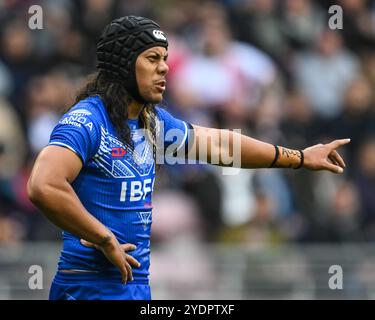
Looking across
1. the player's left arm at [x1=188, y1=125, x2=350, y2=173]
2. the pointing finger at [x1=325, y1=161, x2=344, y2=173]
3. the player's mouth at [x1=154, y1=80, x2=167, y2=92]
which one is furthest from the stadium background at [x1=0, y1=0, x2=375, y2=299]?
the player's mouth at [x1=154, y1=80, x2=167, y2=92]

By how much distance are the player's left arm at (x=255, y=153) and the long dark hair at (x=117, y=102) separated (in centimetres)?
41

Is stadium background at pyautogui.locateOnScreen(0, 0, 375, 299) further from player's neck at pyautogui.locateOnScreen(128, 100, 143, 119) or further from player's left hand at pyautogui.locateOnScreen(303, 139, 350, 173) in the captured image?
player's neck at pyautogui.locateOnScreen(128, 100, 143, 119)

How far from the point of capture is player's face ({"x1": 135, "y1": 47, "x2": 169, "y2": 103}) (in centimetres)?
685

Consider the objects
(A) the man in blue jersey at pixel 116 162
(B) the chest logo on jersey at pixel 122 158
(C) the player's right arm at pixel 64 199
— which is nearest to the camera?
(C) the player's right arm at pixel 64 199

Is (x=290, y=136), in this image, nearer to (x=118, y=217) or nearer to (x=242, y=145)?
(x=242, y=145)

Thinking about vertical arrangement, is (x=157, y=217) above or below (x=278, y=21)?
below

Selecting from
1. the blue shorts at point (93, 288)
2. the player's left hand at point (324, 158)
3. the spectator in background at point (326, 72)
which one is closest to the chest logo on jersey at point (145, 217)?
the blue shorts at point (93, 288)

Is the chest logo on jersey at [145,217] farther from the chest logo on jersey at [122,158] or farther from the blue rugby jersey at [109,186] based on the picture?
the chest logo on jersey at [122,158]

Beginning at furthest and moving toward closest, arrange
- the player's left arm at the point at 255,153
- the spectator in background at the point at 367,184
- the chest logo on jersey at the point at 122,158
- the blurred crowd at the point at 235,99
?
the spectator in background at the point at 367,184 < the blurred crowd at the point at 235,99 < the player's left arm at the point at 255,153 < the chest logo on jersey at the point at 122,158

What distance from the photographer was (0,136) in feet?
41.2

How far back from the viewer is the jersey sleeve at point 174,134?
23.8 ft
